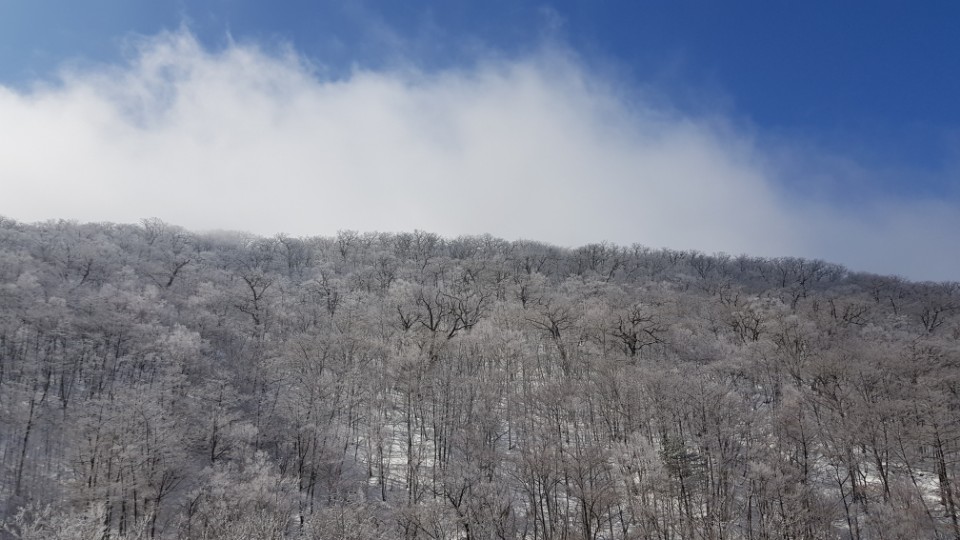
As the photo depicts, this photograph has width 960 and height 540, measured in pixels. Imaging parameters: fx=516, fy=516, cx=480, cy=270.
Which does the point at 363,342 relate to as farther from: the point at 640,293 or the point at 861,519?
the point at 640,293

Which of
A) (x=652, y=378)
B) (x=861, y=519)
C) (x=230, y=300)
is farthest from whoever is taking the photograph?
(x=230, y=300)

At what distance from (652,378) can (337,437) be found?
2716 centimetres

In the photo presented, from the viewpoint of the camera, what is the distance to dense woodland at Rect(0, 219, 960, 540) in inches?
1278

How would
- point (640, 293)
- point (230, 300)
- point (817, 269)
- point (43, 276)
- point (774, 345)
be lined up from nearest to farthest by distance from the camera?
point (774, 345) → point (43, 276) → point (230, 300) → point (640, 293) → point (817, 269)

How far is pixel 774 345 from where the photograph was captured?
5969 cm

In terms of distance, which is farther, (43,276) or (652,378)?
(43,276)

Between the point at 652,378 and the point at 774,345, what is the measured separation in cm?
2637

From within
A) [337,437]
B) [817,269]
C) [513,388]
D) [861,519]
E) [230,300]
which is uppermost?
[817,269]

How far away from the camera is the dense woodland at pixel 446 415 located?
32469mm

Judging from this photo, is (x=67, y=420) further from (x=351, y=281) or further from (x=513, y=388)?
(x=351, y=281)

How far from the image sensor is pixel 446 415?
45.7 m

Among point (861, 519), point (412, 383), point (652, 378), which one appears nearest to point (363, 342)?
point (412, 383)

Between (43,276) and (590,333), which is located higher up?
(43,276)

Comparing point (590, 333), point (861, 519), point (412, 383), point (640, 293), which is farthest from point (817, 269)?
point (412, 383)
